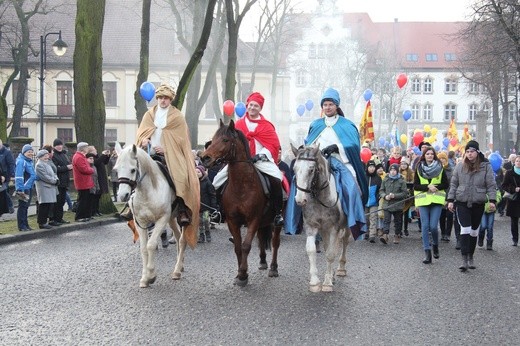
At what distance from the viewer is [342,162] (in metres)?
9.95

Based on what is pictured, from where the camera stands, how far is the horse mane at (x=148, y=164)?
9.39 metres

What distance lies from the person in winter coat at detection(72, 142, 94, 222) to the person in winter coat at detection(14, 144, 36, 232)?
1.75m

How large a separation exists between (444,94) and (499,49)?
62906 millimetres

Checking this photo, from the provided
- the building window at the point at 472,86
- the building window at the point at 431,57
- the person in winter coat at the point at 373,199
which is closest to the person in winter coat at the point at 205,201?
the person in winter coat at the point at 373,199

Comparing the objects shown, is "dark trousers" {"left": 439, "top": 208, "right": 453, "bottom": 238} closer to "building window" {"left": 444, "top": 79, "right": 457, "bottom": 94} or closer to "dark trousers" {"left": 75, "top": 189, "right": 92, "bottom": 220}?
"dark trousers" {"left": 75, "top": 189, "right": 92, "bottom": 220}

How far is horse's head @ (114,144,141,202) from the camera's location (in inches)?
354

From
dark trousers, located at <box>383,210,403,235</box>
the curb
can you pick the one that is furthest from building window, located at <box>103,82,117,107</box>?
dark trousers, located at <box>383,210,403,235</box>

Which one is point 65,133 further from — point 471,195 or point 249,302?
point 249,302

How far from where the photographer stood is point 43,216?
53.5 ft

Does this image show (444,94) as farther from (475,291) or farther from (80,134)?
(475,291)

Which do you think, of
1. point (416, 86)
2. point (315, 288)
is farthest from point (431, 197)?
point (416, 86)

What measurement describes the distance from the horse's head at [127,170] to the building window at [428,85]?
84.1 metres

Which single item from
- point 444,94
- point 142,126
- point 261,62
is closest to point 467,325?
point 142,126

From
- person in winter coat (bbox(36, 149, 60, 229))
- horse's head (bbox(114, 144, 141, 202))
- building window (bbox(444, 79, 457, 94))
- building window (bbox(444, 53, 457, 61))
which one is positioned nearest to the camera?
horse's head (bbox(114, 144, 141, 202))
